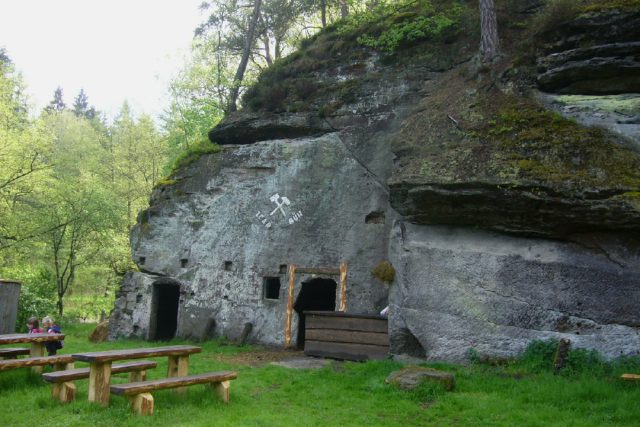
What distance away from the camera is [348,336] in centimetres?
1172

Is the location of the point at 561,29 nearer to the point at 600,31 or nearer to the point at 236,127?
the point at 600,31

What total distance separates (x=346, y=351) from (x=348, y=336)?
1.04ft

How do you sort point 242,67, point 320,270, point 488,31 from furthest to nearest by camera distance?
point 242,67
point 320,270
point 488,31

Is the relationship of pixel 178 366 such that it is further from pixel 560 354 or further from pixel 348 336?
pixel 560 354

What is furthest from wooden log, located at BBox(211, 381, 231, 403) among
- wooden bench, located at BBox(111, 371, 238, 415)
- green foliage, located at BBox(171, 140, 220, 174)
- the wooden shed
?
green foliage, located at BBox(171, 140, 220, 174)

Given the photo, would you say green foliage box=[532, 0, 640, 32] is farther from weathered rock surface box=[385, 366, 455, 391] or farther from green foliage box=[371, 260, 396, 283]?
weathered rock surface box=[385, 366, 455, 391]

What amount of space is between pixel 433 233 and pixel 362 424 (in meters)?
5.24

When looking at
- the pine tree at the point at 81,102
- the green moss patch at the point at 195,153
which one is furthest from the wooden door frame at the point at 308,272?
the pine tree at the point at 81,102

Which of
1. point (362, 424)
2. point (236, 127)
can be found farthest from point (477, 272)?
point (236, 127)

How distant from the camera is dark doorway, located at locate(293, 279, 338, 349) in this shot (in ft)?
48.9

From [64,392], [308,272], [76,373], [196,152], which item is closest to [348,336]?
[308,272]

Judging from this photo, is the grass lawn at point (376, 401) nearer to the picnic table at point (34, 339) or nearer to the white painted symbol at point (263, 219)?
the picnic table at point (34, 339)

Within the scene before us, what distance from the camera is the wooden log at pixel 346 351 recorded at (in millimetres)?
11352

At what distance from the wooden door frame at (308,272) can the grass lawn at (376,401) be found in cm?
402
